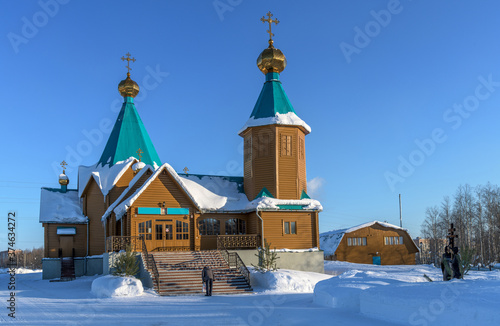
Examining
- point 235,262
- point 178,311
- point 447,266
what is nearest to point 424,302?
point 447,266

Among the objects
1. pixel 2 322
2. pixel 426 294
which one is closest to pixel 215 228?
pixel 2 322

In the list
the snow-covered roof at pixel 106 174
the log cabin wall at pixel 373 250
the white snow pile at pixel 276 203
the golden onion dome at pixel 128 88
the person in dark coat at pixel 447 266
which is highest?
the golden onion dome at pixel 128 88

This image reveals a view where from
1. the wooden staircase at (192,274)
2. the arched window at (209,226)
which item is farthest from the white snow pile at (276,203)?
the wooden staircase at (192,274)

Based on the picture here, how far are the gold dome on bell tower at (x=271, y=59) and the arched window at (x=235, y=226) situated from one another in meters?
8.29

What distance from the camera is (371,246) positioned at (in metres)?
35.5

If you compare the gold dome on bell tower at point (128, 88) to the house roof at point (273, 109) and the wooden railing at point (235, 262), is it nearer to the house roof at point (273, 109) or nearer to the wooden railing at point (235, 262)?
the house roof at point (273, 109)

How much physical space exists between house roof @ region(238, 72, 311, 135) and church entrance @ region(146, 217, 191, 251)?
619 centimetres

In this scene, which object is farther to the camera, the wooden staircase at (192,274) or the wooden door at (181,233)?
the wooden door at (181,233)

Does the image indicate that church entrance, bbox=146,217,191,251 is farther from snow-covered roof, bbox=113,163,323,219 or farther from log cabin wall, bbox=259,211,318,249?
log cabin wall, bbox=259,211,318,249

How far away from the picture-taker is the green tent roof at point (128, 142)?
88.1 feet

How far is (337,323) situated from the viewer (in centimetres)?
959

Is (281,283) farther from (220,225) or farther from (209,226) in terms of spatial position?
(209,226)

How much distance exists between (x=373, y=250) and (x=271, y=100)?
17.2 meters

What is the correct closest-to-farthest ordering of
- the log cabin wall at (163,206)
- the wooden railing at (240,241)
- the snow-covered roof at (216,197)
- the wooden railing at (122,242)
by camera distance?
1. the wooden railing at (122,242)
2. the log cabin wall at (163,206)
3. the snow-covered roof at (216,197)
4. the wooden railing at (240,241)
